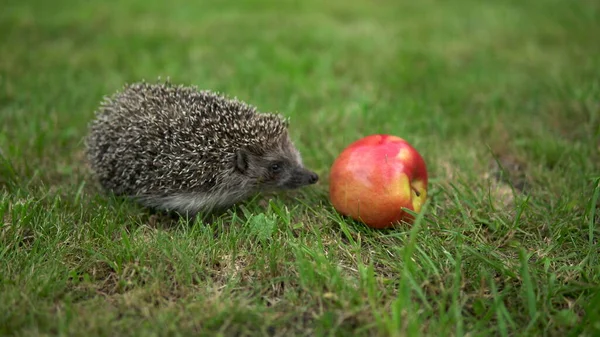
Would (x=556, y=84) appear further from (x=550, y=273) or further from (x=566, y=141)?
(x=550, y=273)

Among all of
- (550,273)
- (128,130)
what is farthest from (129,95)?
(550,273)

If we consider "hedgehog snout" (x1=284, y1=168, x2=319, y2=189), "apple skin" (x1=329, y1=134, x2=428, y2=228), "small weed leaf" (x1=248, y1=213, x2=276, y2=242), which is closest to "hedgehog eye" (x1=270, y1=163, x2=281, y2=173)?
"hedgehog snout" (x1=284, y1=168, x2=319, y2=189)

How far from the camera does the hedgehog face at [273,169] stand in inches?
173

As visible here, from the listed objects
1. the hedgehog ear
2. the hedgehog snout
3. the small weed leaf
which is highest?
the hedgehog ear

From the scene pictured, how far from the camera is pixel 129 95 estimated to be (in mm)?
4629

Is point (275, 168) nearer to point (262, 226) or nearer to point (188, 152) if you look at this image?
point (188, 152)

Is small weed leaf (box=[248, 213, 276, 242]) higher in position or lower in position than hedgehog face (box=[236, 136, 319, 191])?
lower

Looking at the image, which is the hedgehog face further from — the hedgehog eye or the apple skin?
the apple skin

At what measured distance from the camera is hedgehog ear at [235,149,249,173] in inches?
173

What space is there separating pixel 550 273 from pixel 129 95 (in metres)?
3.81

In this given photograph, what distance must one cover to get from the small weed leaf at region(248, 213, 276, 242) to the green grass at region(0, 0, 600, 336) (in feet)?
0.06

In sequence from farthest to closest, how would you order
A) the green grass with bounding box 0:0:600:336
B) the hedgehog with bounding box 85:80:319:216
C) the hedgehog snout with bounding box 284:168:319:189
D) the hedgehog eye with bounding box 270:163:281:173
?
the hedgehog eye with bounding box 270:163:281:173, the hedgehog snout with bounding box 284:168:319:189, the hedgehog with bounding box 85:80:319:216, the green grass with bounding box 0:0:600:336

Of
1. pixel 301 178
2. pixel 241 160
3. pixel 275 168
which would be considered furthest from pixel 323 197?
pixel 241 160

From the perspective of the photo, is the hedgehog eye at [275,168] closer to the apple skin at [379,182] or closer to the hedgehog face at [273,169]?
the hedgehog face at [273,169]
